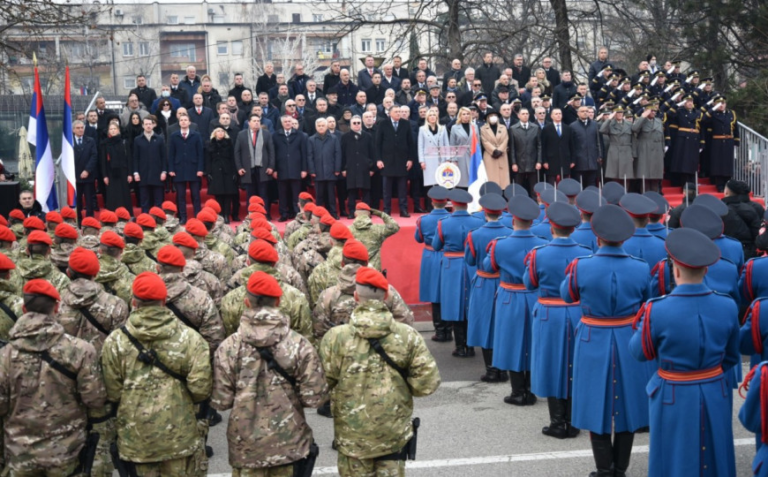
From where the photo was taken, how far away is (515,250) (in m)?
8.74

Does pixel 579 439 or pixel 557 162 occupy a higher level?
pixel 557 162

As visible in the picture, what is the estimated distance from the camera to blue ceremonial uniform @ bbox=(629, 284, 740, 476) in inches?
223

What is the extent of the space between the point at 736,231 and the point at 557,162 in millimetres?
6304

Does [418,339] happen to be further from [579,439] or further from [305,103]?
[305,103]

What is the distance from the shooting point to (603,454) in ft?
22.4

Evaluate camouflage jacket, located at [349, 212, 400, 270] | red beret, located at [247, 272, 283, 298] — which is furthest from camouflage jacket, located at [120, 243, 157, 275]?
red beret, located at [247, 272, 283, 298]

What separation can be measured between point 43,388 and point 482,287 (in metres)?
5.11

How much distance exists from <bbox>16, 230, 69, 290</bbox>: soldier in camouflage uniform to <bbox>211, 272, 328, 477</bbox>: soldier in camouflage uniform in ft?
9.49

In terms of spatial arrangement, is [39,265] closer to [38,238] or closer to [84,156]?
[38,238]

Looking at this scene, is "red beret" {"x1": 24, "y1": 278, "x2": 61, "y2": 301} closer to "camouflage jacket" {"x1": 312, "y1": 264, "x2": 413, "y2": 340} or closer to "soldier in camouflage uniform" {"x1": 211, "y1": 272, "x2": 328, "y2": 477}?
"soldier in camouflage uniform" {"x1": 211, "y1": 272, "x2": 328, "y2": 477}

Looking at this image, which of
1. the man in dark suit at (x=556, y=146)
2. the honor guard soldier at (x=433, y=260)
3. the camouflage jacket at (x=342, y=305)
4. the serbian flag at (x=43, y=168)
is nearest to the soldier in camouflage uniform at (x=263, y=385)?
the camouflage jacket at (x=342, y=305)

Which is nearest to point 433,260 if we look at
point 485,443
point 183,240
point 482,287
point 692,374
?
point 482,287

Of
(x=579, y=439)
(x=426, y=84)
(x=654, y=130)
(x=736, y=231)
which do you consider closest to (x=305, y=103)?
(x=426, y=84)

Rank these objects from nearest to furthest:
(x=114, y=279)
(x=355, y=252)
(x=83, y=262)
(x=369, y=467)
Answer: (x=369, y=467), (x=83, y=262), (x=355, y=252), (x=114, y=279)
